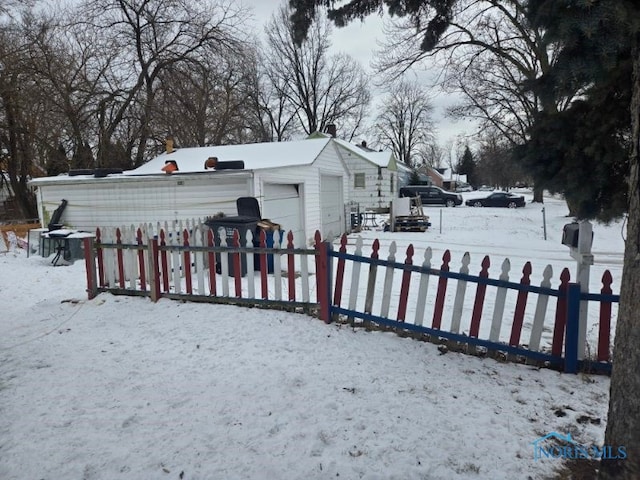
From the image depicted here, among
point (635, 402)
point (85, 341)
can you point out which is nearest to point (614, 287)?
point (635, 402)

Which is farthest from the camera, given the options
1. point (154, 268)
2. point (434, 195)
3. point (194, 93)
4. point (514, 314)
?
point (434, 195)

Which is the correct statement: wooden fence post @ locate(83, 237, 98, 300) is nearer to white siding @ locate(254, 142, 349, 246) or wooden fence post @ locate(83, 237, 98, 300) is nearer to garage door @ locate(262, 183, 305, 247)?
white siding @ locate(254, 142, 349, 246)

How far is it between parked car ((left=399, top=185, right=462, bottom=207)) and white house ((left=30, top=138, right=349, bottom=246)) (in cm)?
2118

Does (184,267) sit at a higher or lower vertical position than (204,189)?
lower

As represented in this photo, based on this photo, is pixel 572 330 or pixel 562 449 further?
pixel 572 330

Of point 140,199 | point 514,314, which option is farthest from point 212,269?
point 140,199

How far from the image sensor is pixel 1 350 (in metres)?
4.12

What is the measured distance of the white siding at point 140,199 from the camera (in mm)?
10516

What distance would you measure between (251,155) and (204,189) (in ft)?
9.64

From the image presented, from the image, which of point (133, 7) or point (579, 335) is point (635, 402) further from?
point (133, 7)

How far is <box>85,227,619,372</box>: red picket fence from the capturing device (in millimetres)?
3588

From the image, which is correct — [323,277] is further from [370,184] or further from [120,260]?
[370,184]

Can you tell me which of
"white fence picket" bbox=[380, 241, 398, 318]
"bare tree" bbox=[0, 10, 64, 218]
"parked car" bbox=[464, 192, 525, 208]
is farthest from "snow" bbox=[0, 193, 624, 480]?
"parked car" bbox=[464, 192, 525, 208]

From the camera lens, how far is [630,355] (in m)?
2.01
